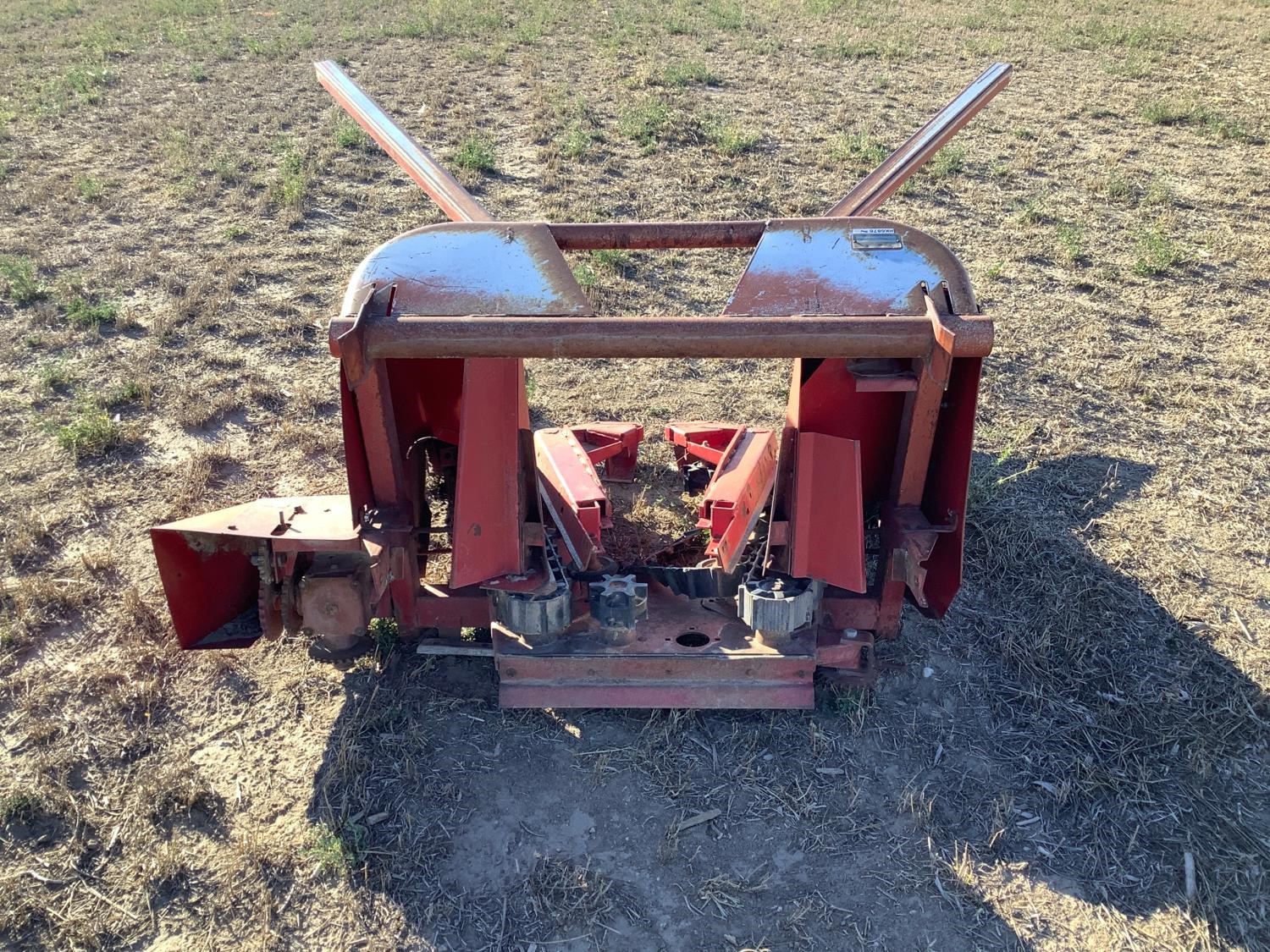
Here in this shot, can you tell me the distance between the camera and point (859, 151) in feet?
27.8

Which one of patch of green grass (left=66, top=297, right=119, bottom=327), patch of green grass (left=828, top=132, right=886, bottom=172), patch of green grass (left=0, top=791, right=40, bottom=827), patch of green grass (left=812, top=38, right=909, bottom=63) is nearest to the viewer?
patch of green grass (left=0, top=791, right=40, bottom=827)

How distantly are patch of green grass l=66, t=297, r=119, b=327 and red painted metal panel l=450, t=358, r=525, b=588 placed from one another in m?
3.80

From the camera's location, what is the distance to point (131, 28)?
13.7 metres

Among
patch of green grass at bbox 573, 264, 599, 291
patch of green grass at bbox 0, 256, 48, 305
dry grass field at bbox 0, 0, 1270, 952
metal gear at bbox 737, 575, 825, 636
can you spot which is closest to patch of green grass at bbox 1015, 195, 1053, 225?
dry grass field at bbox 0, 0, 1270, 952

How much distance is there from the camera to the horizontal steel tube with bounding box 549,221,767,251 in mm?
3316

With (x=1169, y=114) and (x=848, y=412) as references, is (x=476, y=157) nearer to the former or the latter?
(x=848, y=412)

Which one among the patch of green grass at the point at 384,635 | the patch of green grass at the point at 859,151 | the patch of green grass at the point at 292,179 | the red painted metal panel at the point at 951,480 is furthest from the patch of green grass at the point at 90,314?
the patch of green grass at the point at 859,151

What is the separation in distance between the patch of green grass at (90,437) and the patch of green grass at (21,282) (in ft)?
6.28

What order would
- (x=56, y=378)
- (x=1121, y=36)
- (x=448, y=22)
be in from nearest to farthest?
Answer: (x=56, y=378)
(x=1121, y=36)
(x=448, y=22)

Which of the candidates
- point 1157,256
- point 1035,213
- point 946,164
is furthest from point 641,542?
point 946,164

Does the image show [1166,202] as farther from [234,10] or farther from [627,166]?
[234,10]

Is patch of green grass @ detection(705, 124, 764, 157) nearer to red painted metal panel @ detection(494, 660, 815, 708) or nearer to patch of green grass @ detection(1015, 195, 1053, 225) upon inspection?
patch of green grass @ detection(1015, 195, 1053, 225)

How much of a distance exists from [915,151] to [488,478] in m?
2.20

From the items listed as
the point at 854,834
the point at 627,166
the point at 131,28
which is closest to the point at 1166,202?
the point at 627,166
